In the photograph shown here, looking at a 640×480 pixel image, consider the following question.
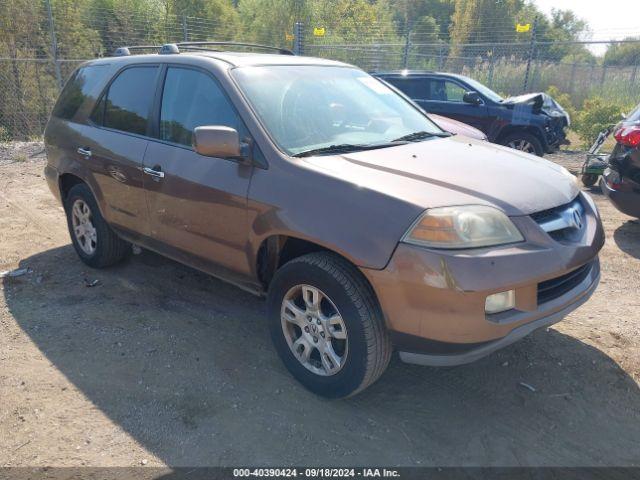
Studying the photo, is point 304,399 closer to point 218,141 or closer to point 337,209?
point 337,209

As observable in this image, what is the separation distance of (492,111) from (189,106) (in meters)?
7.23

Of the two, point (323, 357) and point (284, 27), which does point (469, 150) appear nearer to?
point (323, 357)

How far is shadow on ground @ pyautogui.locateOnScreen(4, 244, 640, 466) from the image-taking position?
2615 mm

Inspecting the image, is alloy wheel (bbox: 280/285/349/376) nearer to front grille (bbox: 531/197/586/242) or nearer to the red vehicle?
front grille (bbox: 531/197/586/242)

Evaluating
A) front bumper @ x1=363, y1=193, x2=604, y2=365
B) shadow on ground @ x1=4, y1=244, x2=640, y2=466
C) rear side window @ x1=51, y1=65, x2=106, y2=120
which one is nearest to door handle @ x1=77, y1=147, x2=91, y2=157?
rear side window @ x1=51, y1=65, x2=106, y2=120

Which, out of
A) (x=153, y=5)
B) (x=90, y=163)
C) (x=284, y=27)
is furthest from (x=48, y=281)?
(x=284, y=27)

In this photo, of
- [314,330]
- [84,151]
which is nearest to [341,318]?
[314,330]

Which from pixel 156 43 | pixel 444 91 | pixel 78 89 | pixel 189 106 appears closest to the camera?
pixel 189 106

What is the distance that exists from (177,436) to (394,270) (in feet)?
4.64

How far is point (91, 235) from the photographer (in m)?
4.76

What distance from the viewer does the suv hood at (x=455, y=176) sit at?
2613 millimetres

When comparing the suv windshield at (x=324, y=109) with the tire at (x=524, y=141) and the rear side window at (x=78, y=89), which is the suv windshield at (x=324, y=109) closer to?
the rear side window at (x=78, y=89)

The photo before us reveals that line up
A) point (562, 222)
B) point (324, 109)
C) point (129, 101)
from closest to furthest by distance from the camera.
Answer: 1. point (562, 222)
2. point (324, 109)
3. point (129, 101)

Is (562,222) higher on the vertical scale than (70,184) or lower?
higher
